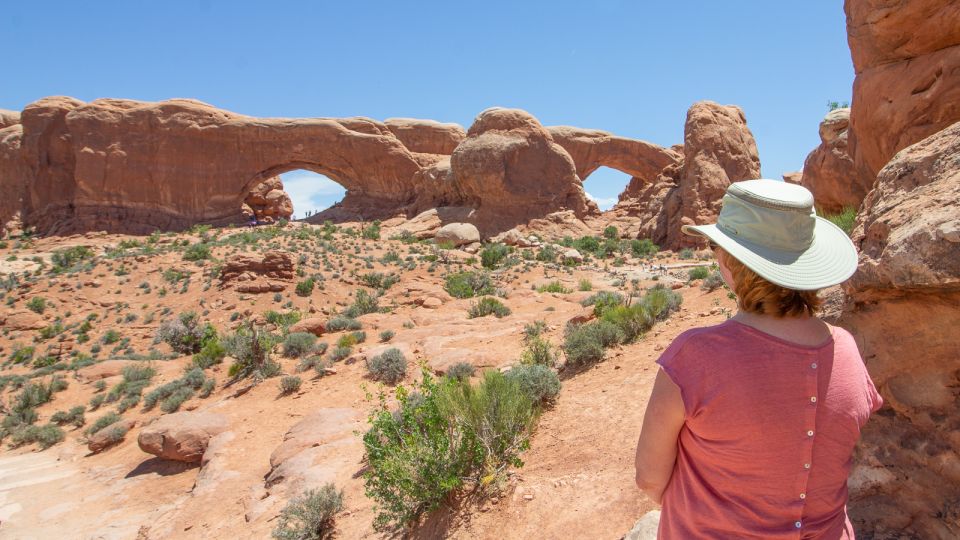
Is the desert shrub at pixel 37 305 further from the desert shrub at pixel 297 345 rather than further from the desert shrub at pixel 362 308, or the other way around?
the desert shrub at pixel 297 345

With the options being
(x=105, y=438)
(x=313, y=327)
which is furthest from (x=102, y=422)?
(x=313, y=327)

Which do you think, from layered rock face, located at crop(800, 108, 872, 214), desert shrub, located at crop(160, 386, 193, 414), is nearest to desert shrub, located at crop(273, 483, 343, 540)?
desert shrub, located at crop(160, 386, 193, 414)

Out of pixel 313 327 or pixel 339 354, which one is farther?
pixel 313 327

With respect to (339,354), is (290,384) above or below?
below

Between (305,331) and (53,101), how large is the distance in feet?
90.6

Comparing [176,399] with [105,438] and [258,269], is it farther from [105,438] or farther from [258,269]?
[258,269]

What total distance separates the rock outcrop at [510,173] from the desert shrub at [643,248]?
19.6ft

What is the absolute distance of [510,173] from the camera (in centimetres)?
2503

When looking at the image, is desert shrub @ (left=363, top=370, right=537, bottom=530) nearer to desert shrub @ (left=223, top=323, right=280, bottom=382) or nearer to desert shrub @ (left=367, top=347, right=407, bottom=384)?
desert shrub @ (left=367, top=347, right=407, bottom=384)

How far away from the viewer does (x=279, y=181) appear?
1362 inches

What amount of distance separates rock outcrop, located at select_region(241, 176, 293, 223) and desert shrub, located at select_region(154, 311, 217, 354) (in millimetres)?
19377

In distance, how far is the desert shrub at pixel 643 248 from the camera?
19.8 metres

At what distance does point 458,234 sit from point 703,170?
966cm

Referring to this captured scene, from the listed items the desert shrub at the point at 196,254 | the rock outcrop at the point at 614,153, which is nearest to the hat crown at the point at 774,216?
the desert shrub at the point at 196,254
